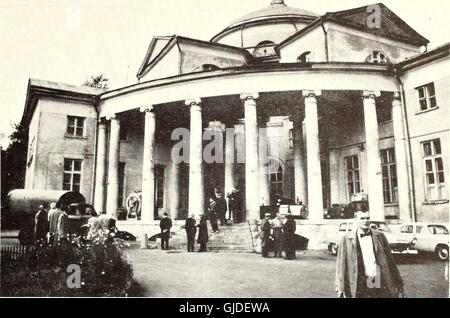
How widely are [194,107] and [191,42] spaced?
576 centimetres

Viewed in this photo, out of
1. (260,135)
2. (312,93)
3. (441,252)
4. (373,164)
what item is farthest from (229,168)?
(441,252)

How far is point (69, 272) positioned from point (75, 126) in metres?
16.5

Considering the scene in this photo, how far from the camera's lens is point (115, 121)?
21703mm

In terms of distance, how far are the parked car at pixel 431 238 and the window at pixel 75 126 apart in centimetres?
1858

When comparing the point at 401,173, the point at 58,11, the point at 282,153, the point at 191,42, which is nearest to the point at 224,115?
the point at 191,42

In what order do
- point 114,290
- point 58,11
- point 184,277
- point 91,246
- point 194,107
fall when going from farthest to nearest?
1. point 194,107
2. point 58,11
3. point 184,277
4. point 91,246
5. point 114,290

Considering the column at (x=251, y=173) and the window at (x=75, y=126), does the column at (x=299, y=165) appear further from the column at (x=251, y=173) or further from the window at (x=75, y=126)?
the window at (x=75, y=126)

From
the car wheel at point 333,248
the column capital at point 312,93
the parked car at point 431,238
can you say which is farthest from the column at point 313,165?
the parked car at point 431,238

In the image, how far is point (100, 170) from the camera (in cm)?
2247

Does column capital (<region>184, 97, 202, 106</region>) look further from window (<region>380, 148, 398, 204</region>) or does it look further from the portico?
window (<region>380, 148, 398, 204</region>)

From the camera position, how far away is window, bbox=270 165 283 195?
27.5 meters

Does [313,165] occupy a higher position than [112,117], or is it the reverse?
[112,117]

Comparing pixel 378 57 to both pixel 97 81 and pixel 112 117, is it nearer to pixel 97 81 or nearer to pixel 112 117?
pixel 112 117
